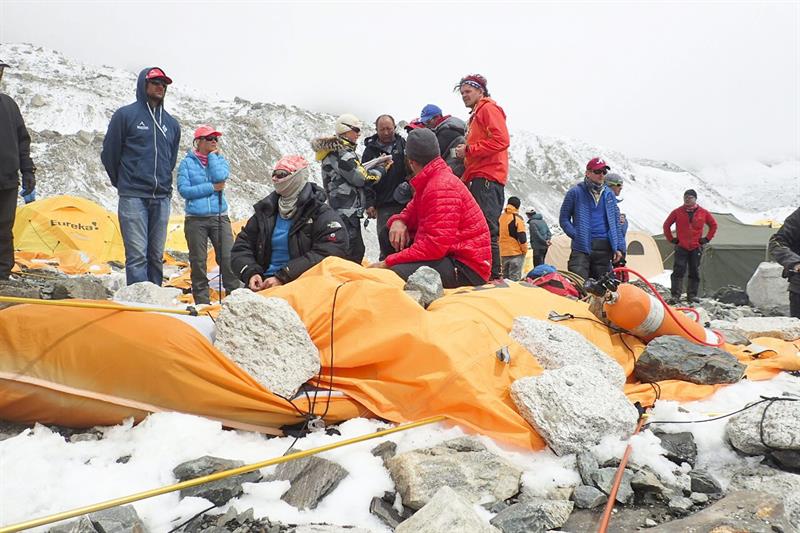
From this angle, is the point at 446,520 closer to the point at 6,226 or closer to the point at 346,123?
the point at 346,123

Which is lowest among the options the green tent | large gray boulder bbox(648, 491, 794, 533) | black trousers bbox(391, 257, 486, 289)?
the green tent

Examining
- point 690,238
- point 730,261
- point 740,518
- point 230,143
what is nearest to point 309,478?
point 740,518

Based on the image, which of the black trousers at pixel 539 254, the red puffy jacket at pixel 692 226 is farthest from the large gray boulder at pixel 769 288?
the black trousers at pixel 539 254

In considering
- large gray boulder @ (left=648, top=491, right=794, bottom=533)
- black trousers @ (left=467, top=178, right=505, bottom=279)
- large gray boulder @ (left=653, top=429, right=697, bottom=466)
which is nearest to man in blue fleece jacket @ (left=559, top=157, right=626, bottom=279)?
black trousers @ (left=467, top=178, right=505, bottom=279)

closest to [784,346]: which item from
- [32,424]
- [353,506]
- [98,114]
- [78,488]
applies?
[353,506]

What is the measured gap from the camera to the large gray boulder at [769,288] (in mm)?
8750

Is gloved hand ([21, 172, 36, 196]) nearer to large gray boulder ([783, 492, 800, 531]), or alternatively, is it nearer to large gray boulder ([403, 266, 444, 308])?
large gray boulder ([403, 266, 444, 308])

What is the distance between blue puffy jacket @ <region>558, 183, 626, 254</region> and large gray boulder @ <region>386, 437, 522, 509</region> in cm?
409

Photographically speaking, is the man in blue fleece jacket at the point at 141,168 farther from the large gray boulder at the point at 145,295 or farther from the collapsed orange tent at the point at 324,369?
the collapsed orange tent at the point at 324,369

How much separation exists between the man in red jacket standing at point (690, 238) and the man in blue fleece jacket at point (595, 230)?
4.03m

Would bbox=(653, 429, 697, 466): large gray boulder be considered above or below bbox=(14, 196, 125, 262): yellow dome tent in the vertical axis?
above

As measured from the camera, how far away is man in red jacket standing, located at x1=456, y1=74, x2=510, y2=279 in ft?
Answer: 16.8

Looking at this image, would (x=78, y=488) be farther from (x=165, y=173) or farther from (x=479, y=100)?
(x=479, y=100)

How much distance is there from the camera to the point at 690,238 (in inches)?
364
